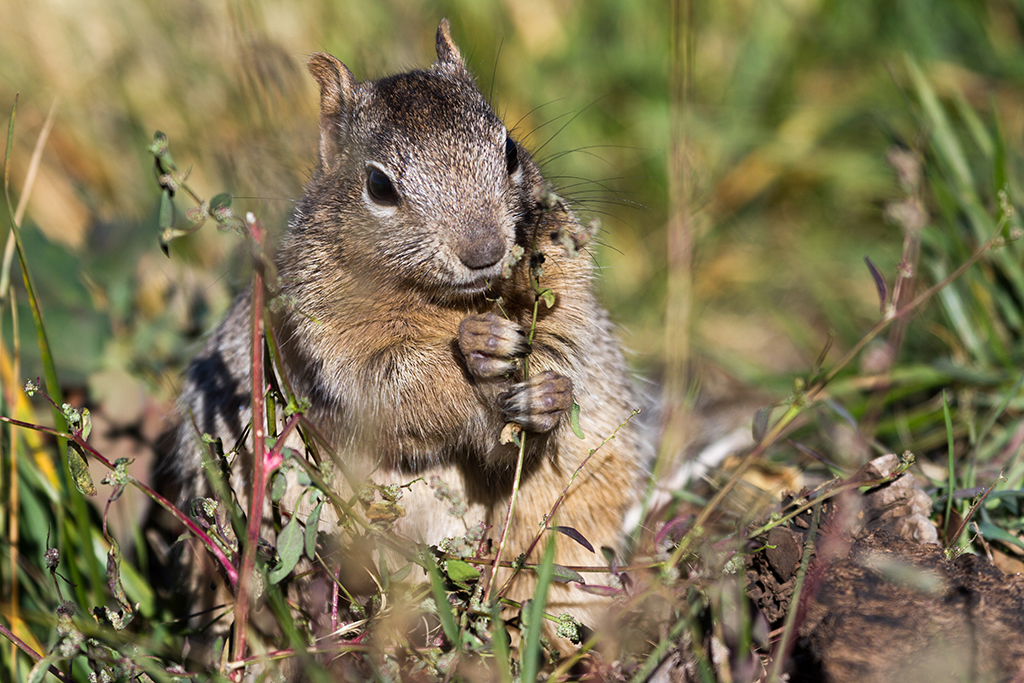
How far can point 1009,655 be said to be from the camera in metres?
2.16

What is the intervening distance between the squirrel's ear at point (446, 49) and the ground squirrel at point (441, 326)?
470mm

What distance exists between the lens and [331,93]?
11.1 ft

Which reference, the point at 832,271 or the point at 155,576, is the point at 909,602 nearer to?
the point at 155,576

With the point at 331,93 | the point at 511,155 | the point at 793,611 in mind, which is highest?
the point at 331,93

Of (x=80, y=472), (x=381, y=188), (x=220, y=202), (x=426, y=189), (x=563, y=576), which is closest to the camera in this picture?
(x=220, y=202)

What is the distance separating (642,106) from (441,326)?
3810 mm

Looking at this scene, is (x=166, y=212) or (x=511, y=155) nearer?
(x=166, y=212)

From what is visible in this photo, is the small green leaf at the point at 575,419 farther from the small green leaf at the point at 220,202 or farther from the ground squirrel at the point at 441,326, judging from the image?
the small green leaf at the point at 220,202

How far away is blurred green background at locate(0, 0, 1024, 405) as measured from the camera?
5.57 metres

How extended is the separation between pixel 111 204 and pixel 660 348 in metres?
3.70

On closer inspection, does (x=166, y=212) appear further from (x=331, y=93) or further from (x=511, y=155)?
(x=331, y=93)

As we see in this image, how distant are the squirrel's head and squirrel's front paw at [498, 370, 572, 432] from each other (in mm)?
340

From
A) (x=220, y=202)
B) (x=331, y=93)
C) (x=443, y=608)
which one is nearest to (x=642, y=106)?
(x=331, y=93)

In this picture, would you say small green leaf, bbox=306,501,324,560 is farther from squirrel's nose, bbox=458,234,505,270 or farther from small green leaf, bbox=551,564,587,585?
squirrel's nose, bbox=458,234,505,270
